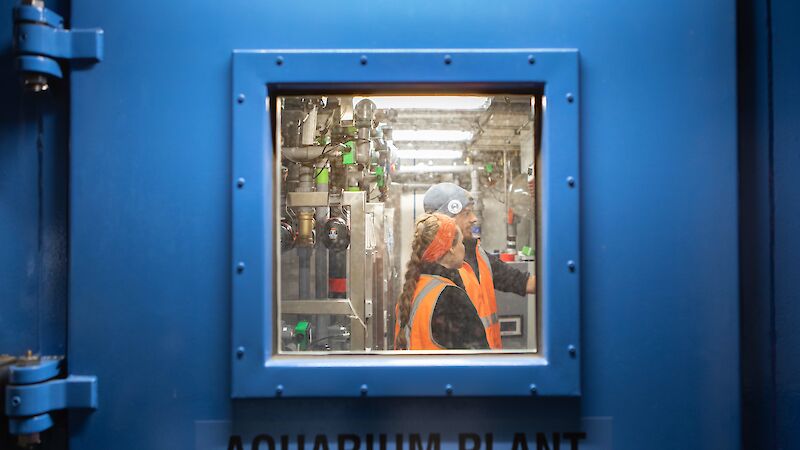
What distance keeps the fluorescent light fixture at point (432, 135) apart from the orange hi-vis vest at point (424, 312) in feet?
9.54

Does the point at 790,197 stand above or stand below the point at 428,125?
below

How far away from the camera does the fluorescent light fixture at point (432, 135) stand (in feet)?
18.5

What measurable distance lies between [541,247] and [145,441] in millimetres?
1119

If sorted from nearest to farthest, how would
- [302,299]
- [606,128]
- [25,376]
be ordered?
[25,376] → [606,128] → [302,299]

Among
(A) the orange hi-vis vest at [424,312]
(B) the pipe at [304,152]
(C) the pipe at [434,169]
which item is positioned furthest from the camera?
(C) the pipe at [434,169]

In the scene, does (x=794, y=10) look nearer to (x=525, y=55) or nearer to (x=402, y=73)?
(x=525, y=55)

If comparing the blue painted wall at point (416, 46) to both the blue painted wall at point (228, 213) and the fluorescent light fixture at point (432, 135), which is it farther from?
the fluorescent light fixture at point (432, 135)

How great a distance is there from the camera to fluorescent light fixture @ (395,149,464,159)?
621 centimetres

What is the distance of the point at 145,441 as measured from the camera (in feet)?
4.48

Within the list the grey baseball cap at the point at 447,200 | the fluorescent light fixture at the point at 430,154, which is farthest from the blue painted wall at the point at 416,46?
the fluorescent light fixture at the point at 430,154

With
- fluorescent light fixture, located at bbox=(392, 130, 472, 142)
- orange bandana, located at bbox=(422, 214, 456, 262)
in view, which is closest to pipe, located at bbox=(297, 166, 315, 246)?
orange bandana, located at bbox=(422, 214, 456, 262)

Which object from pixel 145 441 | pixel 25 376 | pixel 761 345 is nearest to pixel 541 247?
pixel 761 345

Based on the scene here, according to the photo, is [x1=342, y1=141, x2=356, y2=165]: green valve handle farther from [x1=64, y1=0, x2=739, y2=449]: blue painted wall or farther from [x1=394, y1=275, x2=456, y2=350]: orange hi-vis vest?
[x1=64, y1=0, x2=739, y2=449]: blue painted wall

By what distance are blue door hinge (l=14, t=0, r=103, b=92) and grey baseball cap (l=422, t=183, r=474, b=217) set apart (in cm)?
214
